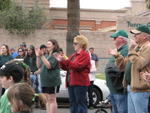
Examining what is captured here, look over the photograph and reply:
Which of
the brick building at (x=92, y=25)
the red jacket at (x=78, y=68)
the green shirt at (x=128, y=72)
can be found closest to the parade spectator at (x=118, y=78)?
the green shirt at (x=128, y=72)

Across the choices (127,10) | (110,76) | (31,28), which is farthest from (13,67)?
(127,10)

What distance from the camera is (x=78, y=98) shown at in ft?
31.6

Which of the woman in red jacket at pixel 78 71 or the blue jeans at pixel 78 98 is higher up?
the woman in red jacket at pixel 78 71

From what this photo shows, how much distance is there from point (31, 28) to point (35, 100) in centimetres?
3075

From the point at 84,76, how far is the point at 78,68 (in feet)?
0.95

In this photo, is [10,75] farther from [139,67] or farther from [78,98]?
[78,98]

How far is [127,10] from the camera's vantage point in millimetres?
55219

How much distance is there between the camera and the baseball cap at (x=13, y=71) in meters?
5.23

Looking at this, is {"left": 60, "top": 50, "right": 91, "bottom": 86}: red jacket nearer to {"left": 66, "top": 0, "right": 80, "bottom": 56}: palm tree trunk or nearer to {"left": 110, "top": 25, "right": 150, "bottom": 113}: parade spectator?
{"left": 110, "top": 25, "right": 150, "bottom": 113}: parade spectator

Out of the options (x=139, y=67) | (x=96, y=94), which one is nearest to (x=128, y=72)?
(x=139, y=67)

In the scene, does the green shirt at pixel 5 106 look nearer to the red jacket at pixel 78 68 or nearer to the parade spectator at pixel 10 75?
the parade spectator at pixel 10 75

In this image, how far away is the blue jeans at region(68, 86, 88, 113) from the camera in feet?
31.4

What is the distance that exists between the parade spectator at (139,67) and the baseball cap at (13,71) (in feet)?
7.76

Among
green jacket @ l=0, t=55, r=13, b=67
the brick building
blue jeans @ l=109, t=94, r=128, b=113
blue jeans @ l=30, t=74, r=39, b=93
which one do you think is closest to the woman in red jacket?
blue jeans @ l=109, t=94, r=128, b=113
